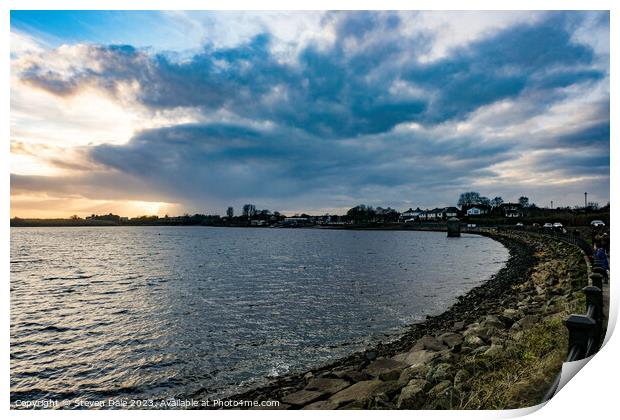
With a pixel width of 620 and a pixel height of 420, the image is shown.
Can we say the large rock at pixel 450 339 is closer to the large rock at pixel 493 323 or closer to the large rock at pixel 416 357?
the large rock at pixel 493 323

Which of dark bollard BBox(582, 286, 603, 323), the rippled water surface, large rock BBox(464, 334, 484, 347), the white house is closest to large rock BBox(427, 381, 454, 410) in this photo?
dark bollard BBox(582, 286, 603, 323)

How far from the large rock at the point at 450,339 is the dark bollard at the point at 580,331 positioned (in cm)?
399

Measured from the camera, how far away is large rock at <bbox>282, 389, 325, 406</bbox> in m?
5.49

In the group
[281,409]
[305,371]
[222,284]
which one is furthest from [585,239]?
[222,284]

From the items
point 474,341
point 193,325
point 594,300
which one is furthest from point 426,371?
point 193,325

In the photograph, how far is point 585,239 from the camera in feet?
39.6

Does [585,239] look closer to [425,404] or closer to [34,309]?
[425,404]

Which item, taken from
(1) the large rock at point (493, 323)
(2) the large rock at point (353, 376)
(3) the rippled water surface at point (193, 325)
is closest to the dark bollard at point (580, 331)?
(2) the large rock at point (353, 376)

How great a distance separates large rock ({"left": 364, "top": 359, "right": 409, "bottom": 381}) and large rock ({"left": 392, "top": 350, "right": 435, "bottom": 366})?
0.12 metres

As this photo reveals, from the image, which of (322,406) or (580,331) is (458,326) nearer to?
(322,406)

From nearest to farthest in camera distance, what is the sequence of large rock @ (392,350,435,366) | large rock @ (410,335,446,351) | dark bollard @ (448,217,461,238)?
1. large rock @ (392,350,435,366)
2. large rock @ (410,335,446,351)
3. dark bollard @ (448,217,461,238)

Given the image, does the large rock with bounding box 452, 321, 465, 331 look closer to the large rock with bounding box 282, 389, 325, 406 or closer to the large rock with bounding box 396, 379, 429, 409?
the large rock with bounding box 396, 379, 429, 409
